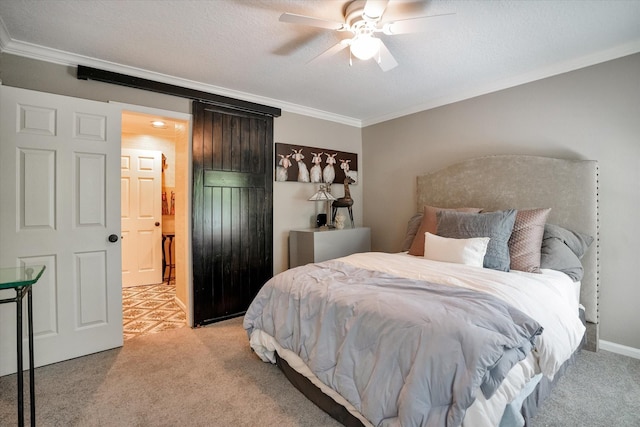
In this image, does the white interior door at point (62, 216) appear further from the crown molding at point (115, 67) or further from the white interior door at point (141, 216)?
the white interior door at point (141, 216)

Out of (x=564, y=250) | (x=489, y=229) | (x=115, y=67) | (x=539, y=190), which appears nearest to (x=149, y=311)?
Answer: (x=115, y=67)

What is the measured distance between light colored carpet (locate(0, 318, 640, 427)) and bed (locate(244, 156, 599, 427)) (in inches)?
6.1

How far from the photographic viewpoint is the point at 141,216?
4676mm

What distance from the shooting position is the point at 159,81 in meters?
2.82

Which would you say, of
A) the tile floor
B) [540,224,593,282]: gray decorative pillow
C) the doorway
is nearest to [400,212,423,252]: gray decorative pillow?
[540,224,593,282]: gray decorative pillow

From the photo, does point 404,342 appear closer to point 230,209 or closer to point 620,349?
point 620,349

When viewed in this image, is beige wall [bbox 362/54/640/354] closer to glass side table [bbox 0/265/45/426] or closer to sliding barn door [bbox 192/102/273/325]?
sliding barn door [bbox 192/102/273/325]

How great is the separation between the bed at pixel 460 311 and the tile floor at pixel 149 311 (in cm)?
144

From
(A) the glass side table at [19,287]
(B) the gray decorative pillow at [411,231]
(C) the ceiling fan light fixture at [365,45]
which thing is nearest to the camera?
(A) the glass side table at [19,287]

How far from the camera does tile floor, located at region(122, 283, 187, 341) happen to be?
10.0ft

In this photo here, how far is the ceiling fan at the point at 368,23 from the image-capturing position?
1.69 meters

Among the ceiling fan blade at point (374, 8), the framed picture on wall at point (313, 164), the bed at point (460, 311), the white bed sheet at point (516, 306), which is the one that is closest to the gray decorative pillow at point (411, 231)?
the bed at point (460, 311)

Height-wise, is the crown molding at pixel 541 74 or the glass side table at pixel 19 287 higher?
the crown molding at pixel 541 74

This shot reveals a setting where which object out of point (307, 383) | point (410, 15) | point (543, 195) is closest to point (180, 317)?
point (307, 383)
